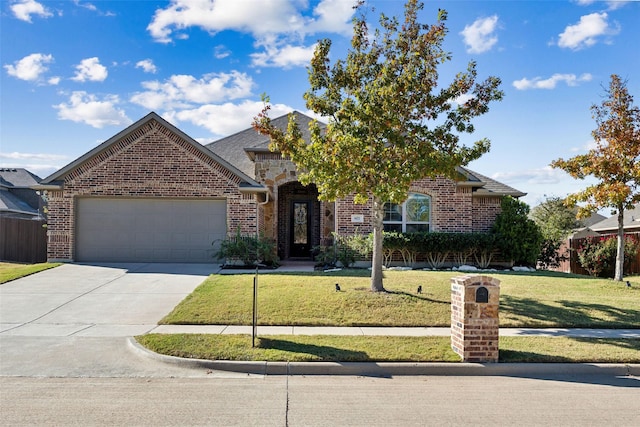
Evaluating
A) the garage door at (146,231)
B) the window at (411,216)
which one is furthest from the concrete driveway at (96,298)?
the window at (411,216)

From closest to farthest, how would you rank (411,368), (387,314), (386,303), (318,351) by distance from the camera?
(411,368) < (318,351) < (387,314) < (386,303)

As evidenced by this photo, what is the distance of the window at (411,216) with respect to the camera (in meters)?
17.9

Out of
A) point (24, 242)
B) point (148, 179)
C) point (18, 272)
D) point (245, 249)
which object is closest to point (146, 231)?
point (148, 179)

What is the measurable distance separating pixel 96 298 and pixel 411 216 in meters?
10.7

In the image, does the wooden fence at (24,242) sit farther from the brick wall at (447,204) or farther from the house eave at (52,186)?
the brick wall at (447,204)

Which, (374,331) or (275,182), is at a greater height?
(275,182)

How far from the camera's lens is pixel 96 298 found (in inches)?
462

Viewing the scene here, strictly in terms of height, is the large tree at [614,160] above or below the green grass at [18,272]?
above

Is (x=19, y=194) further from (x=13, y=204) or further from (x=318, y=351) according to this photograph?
(x=318, y=351)

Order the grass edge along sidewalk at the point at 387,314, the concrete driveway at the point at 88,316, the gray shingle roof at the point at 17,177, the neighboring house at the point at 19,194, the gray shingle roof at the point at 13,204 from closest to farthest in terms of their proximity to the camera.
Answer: the concrete driveway at the point at 88,316, the grass edge along sidewalk at the point at 387,314, the gray shingle roof at the point at 13,204, the neighboring house at the point at 19,194, the gray shingle roof at the point at 17,177

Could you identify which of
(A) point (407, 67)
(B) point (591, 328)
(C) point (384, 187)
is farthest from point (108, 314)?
(B) point (591, 328)

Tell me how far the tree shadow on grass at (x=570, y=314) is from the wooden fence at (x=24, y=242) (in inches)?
714

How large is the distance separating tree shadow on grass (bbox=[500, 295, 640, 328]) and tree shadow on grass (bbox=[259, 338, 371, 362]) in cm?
412

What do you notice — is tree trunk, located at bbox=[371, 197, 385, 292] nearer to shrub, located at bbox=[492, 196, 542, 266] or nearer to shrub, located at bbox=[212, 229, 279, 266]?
shrub, located at bbox=[212, 229, 279, 266]
